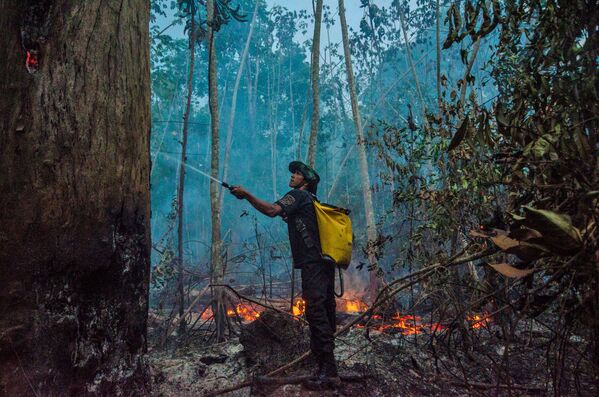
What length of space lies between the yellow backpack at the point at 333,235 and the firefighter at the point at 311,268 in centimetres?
7

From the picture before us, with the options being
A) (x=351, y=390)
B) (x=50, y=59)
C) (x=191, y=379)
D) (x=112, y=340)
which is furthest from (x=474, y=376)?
(x=50, y=59)

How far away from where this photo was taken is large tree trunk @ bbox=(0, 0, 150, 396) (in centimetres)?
166

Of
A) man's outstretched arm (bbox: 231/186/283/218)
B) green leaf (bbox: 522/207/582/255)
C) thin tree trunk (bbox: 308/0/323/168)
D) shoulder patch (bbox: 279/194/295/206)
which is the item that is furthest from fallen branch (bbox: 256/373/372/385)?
thin tree trunk (bbox: 308/0/323/168)

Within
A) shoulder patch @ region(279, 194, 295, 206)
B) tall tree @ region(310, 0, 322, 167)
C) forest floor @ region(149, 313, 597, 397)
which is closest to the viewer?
forest floor @ region(149, 313, 597, 397)

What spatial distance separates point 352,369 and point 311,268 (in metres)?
1.05

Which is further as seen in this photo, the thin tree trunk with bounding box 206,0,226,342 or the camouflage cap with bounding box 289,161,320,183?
the thin tree trunk with bounding box 206,0,226,342

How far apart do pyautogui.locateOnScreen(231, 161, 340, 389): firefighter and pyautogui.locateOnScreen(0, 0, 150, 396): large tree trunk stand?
4.66 feet

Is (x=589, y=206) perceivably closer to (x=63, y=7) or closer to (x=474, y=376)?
(x=63, y=7)

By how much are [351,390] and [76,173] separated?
2621 millimetres

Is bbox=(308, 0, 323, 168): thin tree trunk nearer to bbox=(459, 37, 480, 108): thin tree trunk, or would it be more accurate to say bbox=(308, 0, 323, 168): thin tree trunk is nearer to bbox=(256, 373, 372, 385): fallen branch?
bbox=(459, 37, 480, 108): thin tree trunk

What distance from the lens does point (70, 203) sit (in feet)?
5.74

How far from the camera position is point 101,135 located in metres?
1.85

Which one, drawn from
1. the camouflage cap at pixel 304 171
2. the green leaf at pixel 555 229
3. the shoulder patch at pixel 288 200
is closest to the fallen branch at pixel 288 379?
the shoulder patch at pixel 288 200

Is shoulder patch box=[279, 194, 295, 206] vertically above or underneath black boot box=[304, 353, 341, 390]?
above
